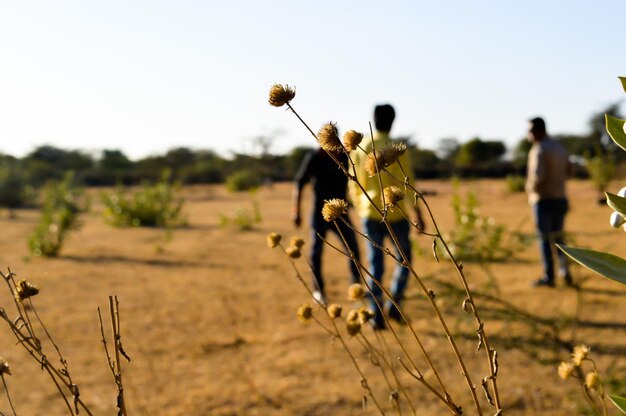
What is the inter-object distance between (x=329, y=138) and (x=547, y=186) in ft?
14.8

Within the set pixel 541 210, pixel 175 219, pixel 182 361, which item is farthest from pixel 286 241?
pixel 182 361

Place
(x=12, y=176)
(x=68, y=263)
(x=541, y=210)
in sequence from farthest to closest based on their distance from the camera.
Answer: (x=12, y=176), (x=68, y=263), (x=541, y=210)

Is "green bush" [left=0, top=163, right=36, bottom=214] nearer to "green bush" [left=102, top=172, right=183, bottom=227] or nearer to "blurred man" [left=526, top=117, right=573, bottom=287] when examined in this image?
"green bush" [left=102, top=172, right=183, bottom=227]

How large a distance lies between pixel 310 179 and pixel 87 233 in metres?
7.39

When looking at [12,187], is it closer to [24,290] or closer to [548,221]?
[548,221]

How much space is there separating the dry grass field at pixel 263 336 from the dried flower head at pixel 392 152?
682mm

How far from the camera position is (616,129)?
95cm

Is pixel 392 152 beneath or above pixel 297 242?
above

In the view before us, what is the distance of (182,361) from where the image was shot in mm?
3574

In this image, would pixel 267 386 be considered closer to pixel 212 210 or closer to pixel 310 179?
pixel 310 179

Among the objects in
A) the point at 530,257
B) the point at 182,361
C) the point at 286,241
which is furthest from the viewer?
the point at 286,241

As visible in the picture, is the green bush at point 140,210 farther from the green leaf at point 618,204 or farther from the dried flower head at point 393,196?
the green leaf at point 618,204

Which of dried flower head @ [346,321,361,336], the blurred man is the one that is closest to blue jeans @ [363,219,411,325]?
the blurred man

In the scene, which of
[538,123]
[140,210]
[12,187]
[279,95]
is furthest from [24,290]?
[12,187]
